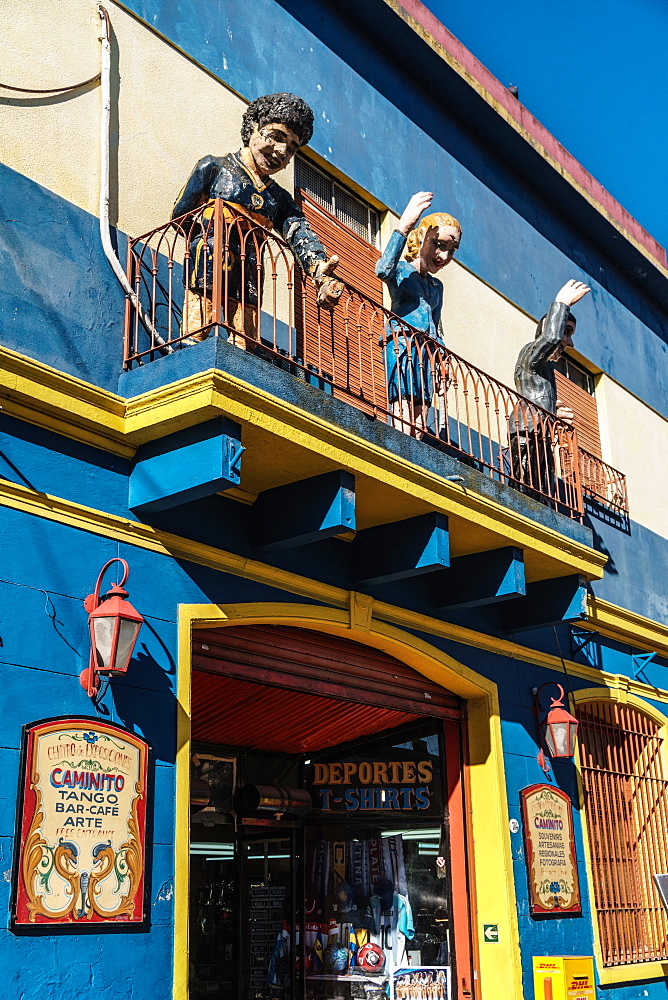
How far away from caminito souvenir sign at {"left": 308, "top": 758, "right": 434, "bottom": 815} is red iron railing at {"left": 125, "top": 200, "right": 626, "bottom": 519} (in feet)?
8.88

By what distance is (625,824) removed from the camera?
10.8 m

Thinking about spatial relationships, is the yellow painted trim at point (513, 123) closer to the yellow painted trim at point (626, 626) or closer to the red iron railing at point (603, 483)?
the red iron railing at point (603, 483)

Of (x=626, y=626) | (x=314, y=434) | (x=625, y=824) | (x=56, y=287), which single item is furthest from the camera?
(x=626, y=626)

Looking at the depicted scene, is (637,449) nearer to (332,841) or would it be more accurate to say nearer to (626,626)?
(626,626)

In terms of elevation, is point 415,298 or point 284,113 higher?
point 284,113

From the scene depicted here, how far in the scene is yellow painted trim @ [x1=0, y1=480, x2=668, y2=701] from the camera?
19.6 ft

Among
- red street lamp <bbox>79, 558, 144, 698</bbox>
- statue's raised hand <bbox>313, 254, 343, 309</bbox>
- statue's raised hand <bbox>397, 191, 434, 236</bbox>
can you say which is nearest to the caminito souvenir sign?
red street lamp <bbox>79, 558, 144, 698</bbox>

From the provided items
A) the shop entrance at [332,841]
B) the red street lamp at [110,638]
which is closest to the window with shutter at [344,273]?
the shop entrance at [332,841]

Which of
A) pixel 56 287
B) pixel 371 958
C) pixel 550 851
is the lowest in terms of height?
pixel 371 958

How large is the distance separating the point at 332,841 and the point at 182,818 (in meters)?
3.64

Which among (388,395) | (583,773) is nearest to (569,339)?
(388,395)

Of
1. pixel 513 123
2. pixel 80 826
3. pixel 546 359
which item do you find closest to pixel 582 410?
pixel 546 359

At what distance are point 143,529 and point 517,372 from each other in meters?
5.48

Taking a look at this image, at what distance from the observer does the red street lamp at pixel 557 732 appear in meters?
9.46
